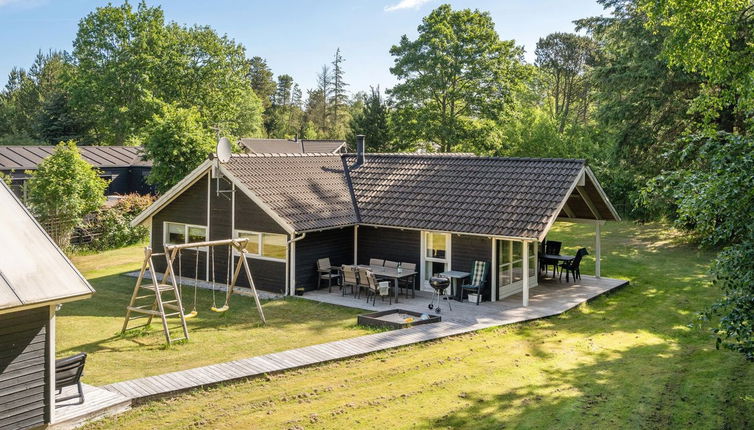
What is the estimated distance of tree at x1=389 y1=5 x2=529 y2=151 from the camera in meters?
37.0

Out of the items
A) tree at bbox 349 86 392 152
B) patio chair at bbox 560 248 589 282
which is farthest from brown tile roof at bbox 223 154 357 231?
tree at bbox 349 86 392 152

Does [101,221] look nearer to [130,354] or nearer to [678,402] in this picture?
[130,354]

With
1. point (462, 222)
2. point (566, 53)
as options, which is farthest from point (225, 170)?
point (566, 53)

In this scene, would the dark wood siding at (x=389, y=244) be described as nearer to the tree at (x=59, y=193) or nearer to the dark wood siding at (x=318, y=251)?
the dark wood siding at (x=318, y=251)

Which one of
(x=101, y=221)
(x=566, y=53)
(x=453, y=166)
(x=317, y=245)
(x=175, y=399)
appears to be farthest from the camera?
(x=566, y=53)

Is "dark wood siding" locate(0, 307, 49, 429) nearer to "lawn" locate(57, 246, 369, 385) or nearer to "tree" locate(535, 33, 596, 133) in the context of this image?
"lawn" locate(57, 246, 369, 385)

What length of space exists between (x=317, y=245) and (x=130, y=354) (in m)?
6.74

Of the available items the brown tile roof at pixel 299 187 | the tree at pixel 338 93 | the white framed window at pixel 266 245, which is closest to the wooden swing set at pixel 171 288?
the white framed window at pixel 266 245

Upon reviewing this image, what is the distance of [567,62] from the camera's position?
2042 inches

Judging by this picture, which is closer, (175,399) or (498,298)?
(175,399)

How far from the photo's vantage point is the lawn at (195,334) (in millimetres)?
11656

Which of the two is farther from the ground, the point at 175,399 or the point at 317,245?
the point at 317,245

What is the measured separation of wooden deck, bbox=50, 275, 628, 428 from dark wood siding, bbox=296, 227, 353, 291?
50cm

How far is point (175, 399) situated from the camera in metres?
9.78
